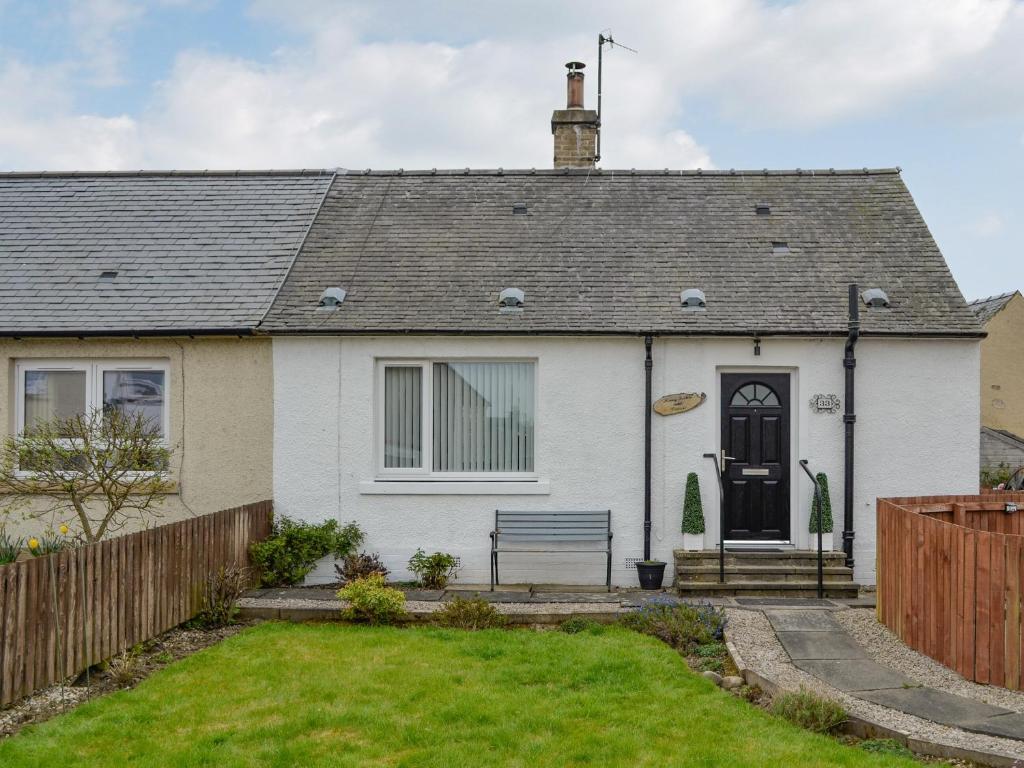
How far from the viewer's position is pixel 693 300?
1150 cm

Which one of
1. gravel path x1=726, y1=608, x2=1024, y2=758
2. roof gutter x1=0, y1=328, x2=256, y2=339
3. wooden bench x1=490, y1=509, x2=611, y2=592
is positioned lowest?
gravel path x1=726, y1=608, x2=1024, y2=758

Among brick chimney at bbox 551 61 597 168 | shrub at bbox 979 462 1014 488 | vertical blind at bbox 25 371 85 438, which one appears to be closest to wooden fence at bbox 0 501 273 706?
vertical blind at bbox 25 371 85 438

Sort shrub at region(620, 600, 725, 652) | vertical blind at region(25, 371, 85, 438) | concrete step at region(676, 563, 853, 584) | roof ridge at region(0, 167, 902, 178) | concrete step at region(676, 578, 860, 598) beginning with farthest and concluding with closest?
roof ridge at region(0, 167, 902, 178), vertical blind at region(25, 371, 85, 438), concrete step at region(676, 563, 853, 584), concrete step at region(676, 578, 860, 598), shrub at region(620, 600, 725, 652)

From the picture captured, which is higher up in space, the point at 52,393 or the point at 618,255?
the point at 618,255

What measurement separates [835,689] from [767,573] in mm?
3821

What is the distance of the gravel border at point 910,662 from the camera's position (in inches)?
257

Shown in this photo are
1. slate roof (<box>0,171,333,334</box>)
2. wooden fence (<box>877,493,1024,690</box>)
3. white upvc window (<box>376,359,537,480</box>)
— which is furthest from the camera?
slate roof (<box>0,171,333,334</box>)

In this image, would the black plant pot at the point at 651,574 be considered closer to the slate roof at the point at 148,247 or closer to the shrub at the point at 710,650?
the shrub at the point at 710,650

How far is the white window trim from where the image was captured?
11625 millimetres

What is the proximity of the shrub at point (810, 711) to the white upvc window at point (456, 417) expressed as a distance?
5.53 m

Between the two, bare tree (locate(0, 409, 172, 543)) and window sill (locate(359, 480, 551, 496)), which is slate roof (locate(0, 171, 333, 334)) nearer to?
bare tree (locate(0, 409, 172, 543))

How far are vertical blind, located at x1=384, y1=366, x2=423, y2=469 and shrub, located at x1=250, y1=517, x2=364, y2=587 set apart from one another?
42.2 inches

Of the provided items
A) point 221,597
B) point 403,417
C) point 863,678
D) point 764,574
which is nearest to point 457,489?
point 403,417

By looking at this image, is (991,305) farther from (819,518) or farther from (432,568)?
(432,568)
